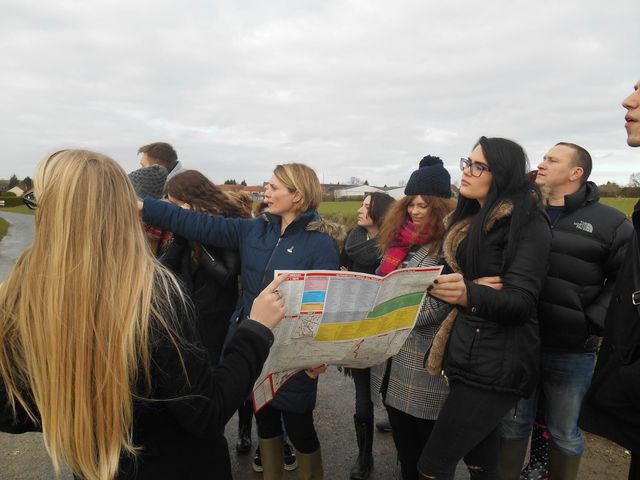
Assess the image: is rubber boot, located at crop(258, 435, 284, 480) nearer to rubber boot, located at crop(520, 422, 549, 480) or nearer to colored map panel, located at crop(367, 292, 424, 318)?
colored map panel, located at crop(367, 292, 424, 318)

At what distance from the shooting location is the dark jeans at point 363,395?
11.4ft

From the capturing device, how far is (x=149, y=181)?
11.2 feet

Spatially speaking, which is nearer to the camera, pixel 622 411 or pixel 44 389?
pixel 44 389

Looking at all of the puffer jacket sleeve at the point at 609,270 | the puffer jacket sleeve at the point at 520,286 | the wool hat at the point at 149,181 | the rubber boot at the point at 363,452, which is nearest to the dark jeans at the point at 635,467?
the puffer jacket sleeve at the point at 520,286

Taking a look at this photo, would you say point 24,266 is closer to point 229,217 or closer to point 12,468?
point 229,217

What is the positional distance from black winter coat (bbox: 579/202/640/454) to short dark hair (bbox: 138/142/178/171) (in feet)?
11.7

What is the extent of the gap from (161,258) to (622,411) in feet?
8.66

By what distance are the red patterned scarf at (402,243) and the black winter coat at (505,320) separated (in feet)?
2.04

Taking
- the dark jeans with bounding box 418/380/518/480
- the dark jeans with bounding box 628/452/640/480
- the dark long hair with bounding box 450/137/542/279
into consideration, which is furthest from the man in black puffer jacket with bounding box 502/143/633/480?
the dark jeans with bounding box 628/452/640/480

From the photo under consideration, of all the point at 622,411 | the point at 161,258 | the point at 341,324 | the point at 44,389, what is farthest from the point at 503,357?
the point at 161,258

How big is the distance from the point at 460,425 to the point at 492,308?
595mm

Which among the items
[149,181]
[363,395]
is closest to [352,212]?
[363,395]

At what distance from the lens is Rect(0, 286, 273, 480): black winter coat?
130 cm

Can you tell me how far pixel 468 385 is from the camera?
2.16 metres
